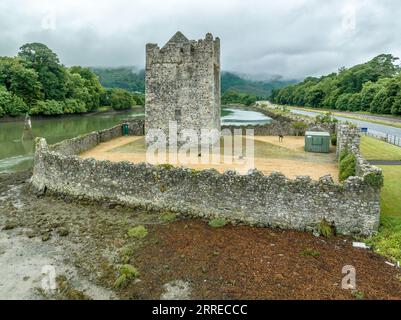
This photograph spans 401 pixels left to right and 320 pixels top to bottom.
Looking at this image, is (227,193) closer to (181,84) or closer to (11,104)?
(181,84)

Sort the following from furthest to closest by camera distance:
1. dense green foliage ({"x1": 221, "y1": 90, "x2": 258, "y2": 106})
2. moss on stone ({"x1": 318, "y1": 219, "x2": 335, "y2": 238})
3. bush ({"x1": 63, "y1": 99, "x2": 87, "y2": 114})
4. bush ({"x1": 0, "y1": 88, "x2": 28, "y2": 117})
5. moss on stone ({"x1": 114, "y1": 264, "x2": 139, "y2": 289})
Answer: dense green foliage ({"x1": 221, "y1": 90, "x2": 258, "y2": 106}), bush ({"x1": 63, "y1": 99, "x2": 87, "y2": 114}), bush ({"x1": 0, "y1": 88, "x2": 28, "y2": 117}), moss on stone ({"x1": 318, "y1": 219, "x2": 335, "y2": 238}), moss on stone ({"x1": 114, "y1": 264, "x2": 139, "y2": 289})

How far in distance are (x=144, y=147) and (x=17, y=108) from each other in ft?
144

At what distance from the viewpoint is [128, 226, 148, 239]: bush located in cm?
1258

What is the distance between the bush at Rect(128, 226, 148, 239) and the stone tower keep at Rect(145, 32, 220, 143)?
39.3 ft

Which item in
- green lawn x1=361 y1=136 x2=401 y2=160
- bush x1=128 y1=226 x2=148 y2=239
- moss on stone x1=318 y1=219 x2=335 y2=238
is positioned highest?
green lawn x1=361 y1=136 x2=401 y2=160

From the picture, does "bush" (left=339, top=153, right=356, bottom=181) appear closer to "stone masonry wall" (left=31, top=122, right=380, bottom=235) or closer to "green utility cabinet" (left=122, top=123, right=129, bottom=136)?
"stone masonry wall" (left=31, top=122, right=380, bottom=235)

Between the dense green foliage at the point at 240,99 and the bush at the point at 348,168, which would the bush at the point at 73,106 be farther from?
the dense green foliage at the point at 240,99

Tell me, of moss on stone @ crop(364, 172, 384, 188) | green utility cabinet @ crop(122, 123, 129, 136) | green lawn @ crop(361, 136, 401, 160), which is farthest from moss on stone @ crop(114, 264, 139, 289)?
green utility cabinet @ crop(122, 123, 129, 136)

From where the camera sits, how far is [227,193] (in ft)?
43.7

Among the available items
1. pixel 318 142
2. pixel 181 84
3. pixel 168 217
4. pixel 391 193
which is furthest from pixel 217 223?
pixel 181 84

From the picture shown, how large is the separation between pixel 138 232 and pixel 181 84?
43.3 feet

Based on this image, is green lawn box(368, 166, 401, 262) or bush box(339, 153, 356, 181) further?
bush box(339, 153, 356, 181)

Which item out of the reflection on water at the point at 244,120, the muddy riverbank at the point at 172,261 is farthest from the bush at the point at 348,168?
the reflection on water at the point at 244,120
